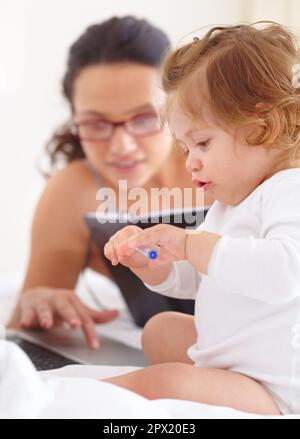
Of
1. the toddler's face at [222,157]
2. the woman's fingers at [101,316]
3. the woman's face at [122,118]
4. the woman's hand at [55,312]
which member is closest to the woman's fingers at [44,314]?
the woman's hand at [55,312]

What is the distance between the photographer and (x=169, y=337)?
2.93 ft

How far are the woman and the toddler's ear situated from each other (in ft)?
1.80

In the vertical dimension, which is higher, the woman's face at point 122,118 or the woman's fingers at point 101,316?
the woman's face at point 122,118

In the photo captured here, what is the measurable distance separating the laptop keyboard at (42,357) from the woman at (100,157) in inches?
4.2

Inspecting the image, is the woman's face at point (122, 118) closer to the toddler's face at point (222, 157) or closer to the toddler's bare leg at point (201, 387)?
the toddler's face at point (222, 157)

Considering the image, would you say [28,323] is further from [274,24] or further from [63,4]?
[63,4]

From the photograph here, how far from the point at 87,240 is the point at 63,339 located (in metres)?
0.40

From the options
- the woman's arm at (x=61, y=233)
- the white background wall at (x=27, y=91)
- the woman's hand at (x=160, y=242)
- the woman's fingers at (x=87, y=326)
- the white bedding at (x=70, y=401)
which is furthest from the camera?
the white background wall at (x=27, y=91)

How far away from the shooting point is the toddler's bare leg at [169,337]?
2.87ft

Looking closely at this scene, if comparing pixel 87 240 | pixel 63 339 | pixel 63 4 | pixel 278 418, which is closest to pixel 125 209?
pixel 63 339

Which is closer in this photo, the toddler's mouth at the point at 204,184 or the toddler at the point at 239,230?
the toddler at the point at 239,230

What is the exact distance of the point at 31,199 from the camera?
262 cm

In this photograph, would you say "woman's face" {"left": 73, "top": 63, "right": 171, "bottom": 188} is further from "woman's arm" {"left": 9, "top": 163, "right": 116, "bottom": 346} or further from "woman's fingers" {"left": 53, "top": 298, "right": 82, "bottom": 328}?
"woman's fingers" {"left": 53, "top": 298, "right": 82, "bottom": 328}

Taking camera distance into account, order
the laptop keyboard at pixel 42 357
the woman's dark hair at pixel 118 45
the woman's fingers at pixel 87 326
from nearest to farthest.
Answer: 1. the laptop keyboard at pixel 42 357
2. the woman's fingers at pixel 87 326
3. the woman's dark hair at pixel 118 45
